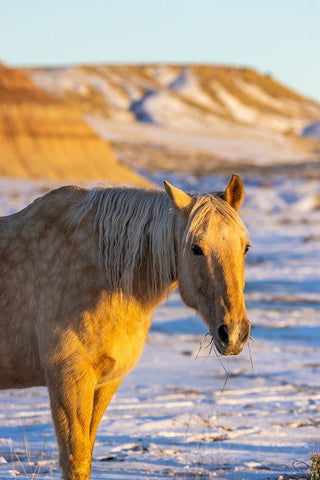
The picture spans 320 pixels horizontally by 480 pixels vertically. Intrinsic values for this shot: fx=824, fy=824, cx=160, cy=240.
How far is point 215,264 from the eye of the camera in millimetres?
4434

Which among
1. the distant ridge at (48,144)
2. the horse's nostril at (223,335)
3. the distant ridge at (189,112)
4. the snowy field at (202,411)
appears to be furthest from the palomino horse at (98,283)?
the distant ridge at (189,112)

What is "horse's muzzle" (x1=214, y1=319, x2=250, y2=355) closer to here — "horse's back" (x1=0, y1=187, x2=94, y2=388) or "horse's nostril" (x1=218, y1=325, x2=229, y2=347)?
"horse's nostril" (x1=218, y1=325, x2=229, y2=347)

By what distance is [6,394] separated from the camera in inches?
346

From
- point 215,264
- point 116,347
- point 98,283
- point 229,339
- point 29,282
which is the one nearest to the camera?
point 229,339

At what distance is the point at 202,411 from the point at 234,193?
3.78m

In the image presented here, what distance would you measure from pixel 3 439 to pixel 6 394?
2.03 m

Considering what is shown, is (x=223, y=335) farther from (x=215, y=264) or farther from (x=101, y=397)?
(x=101, y=397)

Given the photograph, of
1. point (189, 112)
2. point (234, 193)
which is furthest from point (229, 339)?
point (189, 112)

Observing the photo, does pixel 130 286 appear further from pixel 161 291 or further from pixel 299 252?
pixel 299 252

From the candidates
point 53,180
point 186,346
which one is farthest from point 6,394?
point 53,180

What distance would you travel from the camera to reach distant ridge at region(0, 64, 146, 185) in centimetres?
3784

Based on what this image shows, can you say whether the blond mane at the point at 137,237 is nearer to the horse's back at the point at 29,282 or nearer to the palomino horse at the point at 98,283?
the palomino horse at the point at 98,283

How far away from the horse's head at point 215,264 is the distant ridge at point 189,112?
53.9 meters

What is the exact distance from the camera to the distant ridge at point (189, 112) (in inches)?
3214
